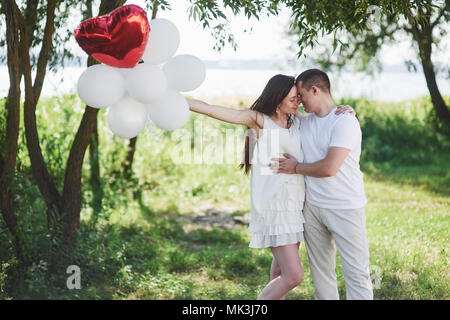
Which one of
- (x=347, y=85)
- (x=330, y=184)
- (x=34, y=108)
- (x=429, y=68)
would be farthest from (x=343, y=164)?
(x=347, y=85)

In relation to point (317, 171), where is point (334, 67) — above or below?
above

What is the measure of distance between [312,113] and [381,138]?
6.32m

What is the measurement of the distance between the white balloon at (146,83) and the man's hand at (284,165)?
0.75m

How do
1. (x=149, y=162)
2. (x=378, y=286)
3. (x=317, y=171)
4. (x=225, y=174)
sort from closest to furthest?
(x=317, y=171) → (x=378, y=286) → (x=149, y=162) → (x=225, y=174)

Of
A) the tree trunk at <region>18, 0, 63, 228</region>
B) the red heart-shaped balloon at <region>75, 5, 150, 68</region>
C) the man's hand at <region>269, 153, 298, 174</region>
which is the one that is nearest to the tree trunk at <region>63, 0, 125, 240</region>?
the tree trunk at <region>18, 0, 63, 228</region>

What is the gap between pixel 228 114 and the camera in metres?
2.96

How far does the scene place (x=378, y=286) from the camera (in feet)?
12.8

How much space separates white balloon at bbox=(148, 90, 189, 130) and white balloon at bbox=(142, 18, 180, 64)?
0.21 m

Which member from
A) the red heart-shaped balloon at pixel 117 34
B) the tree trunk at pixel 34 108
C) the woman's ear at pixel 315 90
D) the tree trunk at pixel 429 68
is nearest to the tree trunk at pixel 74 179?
the tree trunk at pixel 34 108

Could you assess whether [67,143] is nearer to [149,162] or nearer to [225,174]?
[149,162]

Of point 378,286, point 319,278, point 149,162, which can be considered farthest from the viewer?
point 149,162

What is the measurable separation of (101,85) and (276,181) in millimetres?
1082

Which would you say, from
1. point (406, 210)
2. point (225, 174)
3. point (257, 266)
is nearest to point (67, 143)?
point (225, 174)

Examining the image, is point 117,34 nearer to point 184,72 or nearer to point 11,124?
point 184,72
